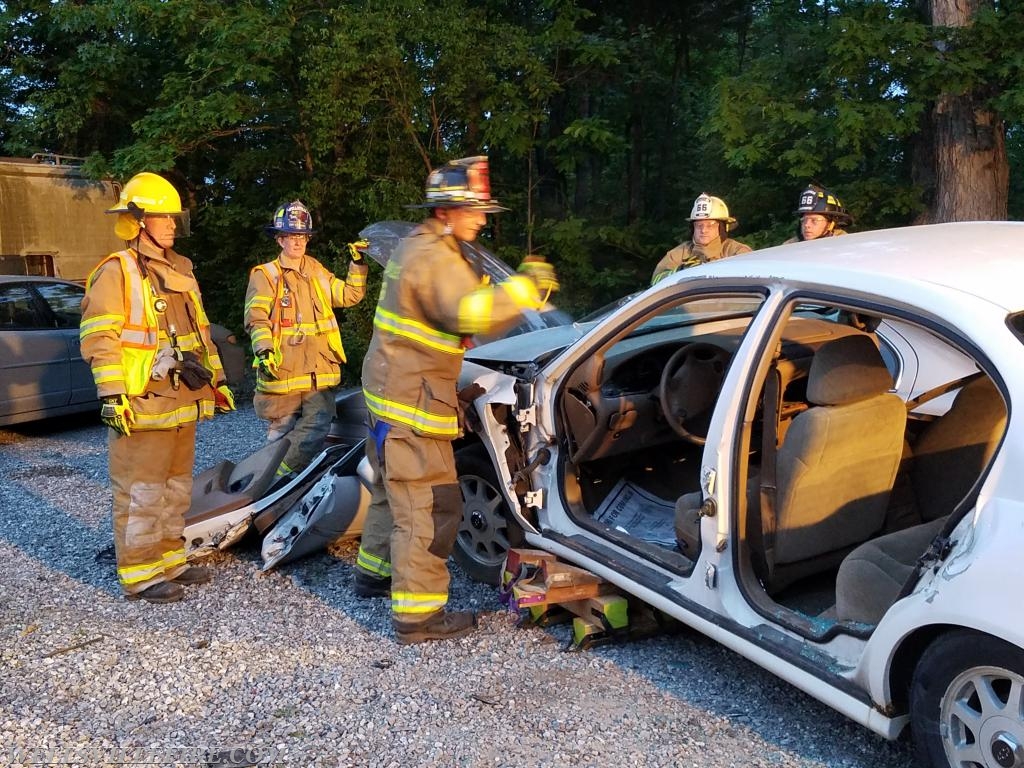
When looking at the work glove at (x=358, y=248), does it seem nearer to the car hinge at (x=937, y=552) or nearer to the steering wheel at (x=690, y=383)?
the steering wheel at (x=690, y=383)

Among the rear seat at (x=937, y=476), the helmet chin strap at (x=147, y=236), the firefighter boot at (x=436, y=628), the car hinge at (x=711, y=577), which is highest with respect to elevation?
the helmet chin strap at (x=147, y=236)

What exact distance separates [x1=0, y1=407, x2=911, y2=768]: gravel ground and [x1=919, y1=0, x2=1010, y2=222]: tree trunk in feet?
19.0

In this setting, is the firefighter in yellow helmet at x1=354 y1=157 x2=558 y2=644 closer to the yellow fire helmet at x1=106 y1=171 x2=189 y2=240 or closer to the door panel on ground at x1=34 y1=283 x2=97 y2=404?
the yellow fire helmet at x1=106 y1=171 x2=189 y2=240

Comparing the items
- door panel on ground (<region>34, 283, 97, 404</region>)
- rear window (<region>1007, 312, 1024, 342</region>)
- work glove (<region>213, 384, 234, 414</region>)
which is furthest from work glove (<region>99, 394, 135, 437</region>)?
door panel on ground (<region>34, 283, 97, 404</region>)

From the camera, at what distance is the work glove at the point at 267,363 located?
571 centimetres

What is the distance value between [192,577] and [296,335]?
5.80ft

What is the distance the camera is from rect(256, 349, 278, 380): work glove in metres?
5.71

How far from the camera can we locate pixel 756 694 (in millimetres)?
3402

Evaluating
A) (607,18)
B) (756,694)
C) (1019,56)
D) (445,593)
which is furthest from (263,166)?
(756,694)

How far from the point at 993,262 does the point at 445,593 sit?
7.97 feet

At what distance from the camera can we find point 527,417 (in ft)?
13.0

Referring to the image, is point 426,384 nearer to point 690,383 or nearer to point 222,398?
point 690,383

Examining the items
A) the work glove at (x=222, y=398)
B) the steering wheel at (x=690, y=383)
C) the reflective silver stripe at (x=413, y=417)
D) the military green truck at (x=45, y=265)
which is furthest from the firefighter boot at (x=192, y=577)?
the military green truck at (x=45, y=265)

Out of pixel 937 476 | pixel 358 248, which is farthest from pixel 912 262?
pixel 358 248
